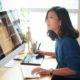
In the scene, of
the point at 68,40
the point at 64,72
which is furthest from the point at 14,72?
the point at 68,40

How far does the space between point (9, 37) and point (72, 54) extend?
2.35 feet

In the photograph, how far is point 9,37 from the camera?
6.53 ft

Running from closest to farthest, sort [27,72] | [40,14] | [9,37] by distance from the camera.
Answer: [27,72]
[9,37]
[40,14]

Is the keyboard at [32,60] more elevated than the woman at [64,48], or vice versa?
the woman at [64,48]

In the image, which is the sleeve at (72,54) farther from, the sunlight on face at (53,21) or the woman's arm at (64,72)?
the sunlight on face at (53,21)

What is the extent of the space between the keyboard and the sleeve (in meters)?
0.45

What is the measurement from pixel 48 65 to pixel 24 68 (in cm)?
27

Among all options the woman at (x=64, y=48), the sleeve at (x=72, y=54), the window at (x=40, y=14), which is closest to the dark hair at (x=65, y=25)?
the woman at (x=64, y=48)

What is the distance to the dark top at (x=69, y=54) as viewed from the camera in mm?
1584

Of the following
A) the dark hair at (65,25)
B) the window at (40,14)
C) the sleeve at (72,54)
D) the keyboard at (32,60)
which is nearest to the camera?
the sleeve at (72,54)

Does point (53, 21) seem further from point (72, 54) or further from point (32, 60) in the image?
point (32, 60)

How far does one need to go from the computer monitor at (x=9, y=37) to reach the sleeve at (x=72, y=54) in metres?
0.57

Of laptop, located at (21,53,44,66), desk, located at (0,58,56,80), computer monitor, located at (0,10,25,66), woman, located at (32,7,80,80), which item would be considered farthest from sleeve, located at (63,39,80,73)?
computer monitor, located at (0,10,25,66)

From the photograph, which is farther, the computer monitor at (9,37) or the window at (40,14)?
the window at (40,14)
